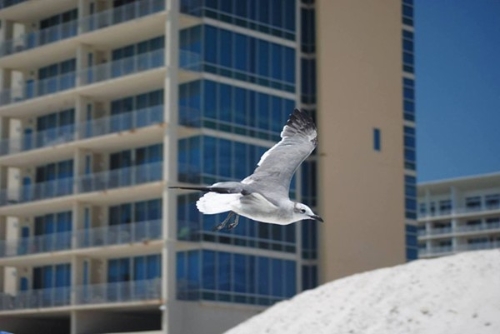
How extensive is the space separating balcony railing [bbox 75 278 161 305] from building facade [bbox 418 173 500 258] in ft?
283

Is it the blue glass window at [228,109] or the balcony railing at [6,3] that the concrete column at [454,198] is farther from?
the blue glass window at [228,109]

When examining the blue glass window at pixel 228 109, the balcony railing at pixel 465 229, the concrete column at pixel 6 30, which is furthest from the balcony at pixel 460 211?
the blue glass window at pixel 228 109

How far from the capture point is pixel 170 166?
5606cm

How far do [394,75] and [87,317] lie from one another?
68.2ft

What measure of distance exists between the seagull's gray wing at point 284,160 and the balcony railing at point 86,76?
3945 centimetres

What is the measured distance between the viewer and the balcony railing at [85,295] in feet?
185

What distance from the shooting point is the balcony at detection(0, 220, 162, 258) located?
187ft

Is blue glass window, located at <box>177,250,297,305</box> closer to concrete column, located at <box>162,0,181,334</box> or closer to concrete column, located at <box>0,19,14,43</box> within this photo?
concrete column, located at <box>162,0,181,334</box>

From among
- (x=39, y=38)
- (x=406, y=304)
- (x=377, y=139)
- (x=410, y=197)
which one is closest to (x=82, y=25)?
(x=39, y=38)

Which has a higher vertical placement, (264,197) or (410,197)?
(410,197)

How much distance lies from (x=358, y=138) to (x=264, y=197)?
49478 millimetres

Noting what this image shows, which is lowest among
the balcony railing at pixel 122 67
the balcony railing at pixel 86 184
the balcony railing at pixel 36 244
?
the balcony railing at pixel 36 244

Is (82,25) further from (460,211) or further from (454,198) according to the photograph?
(454,198)

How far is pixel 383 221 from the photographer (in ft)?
211
